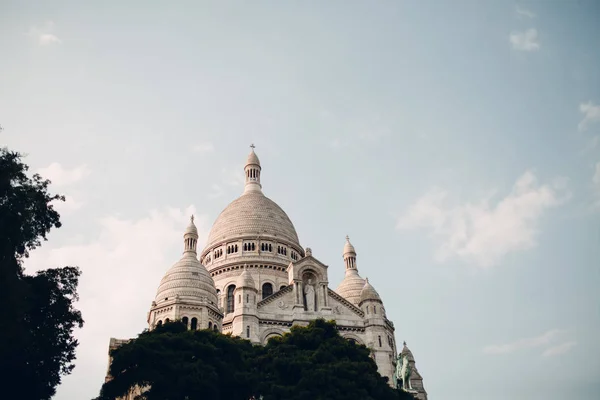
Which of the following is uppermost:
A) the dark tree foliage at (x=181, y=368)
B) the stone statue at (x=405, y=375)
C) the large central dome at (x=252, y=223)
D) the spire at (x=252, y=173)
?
the spire at (x=252, y=173)

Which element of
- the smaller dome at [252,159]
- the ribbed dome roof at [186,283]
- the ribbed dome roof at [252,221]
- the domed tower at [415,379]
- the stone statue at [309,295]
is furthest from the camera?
the smaller dome at [252,159]

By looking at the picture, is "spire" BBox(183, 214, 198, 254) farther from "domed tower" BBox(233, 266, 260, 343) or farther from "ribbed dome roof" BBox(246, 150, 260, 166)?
"ribbed dome roof" BBox(246, 150, 260, 166)

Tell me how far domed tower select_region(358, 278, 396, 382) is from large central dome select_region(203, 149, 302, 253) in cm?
1423

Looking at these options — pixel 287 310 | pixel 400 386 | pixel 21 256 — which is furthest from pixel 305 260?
pixel 21 256

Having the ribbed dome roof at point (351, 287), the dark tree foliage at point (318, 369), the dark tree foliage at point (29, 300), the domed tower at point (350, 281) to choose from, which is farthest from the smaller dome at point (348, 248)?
the dark tree foliage at point (29, 300)

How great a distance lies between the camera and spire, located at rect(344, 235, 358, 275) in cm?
6235

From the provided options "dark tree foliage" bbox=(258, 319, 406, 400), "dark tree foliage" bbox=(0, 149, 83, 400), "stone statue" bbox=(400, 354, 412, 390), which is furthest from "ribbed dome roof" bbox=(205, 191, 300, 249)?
"dark tree foliage" bbox=(0, 149, 83, 400)

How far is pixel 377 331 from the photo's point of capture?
47562 mm

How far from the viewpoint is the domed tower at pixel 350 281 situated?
58297 millimetres

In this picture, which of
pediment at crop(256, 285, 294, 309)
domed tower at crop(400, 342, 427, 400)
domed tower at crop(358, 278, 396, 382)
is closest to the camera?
domed tower at crop(358, 278, 396, 382)

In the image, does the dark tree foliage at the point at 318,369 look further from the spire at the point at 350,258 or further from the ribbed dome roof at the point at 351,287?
the spire at the point at 350,258

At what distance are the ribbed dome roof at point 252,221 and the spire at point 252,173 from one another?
6.83 feet

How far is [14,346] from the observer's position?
83.9 ft

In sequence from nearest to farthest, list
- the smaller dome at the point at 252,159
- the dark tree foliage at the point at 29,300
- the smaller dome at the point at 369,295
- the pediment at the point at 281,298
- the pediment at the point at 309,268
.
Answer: the dark tree foliage at the point at 29,300
the pediment at the point at 281,298
the pediment at the point at 309,268
the smaller dome at the point at 369,295
the smaller dome at the point at 252,159
